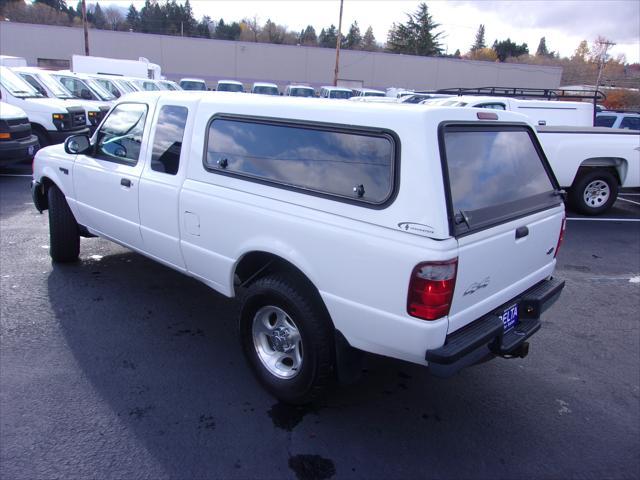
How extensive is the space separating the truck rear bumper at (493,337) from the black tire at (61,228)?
4218 mm

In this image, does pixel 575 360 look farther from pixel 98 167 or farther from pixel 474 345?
pixel 98 167

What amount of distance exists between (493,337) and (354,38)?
95.6 meters

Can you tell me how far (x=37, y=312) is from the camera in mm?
4270

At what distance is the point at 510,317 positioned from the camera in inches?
122

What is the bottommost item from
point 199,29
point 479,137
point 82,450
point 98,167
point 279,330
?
point 82,450

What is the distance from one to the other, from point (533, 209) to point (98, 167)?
3.68 m

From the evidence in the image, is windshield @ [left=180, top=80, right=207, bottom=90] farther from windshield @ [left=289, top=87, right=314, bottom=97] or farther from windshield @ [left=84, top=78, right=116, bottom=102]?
windshield @ [left=84, top=78, right=116, bottom=102]

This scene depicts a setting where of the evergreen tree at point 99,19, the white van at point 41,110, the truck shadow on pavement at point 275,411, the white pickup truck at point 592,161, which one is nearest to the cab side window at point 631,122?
the white pickup truck at point 592,161

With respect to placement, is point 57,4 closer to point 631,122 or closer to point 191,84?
point 191,84

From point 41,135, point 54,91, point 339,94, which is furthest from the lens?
point 339,94

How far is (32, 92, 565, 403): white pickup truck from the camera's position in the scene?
251 cm

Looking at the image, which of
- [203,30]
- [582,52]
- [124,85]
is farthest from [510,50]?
[124,85]

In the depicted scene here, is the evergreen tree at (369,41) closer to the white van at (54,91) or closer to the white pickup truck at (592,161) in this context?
the white van at (54,91)

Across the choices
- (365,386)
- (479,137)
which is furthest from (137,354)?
(479,137)
